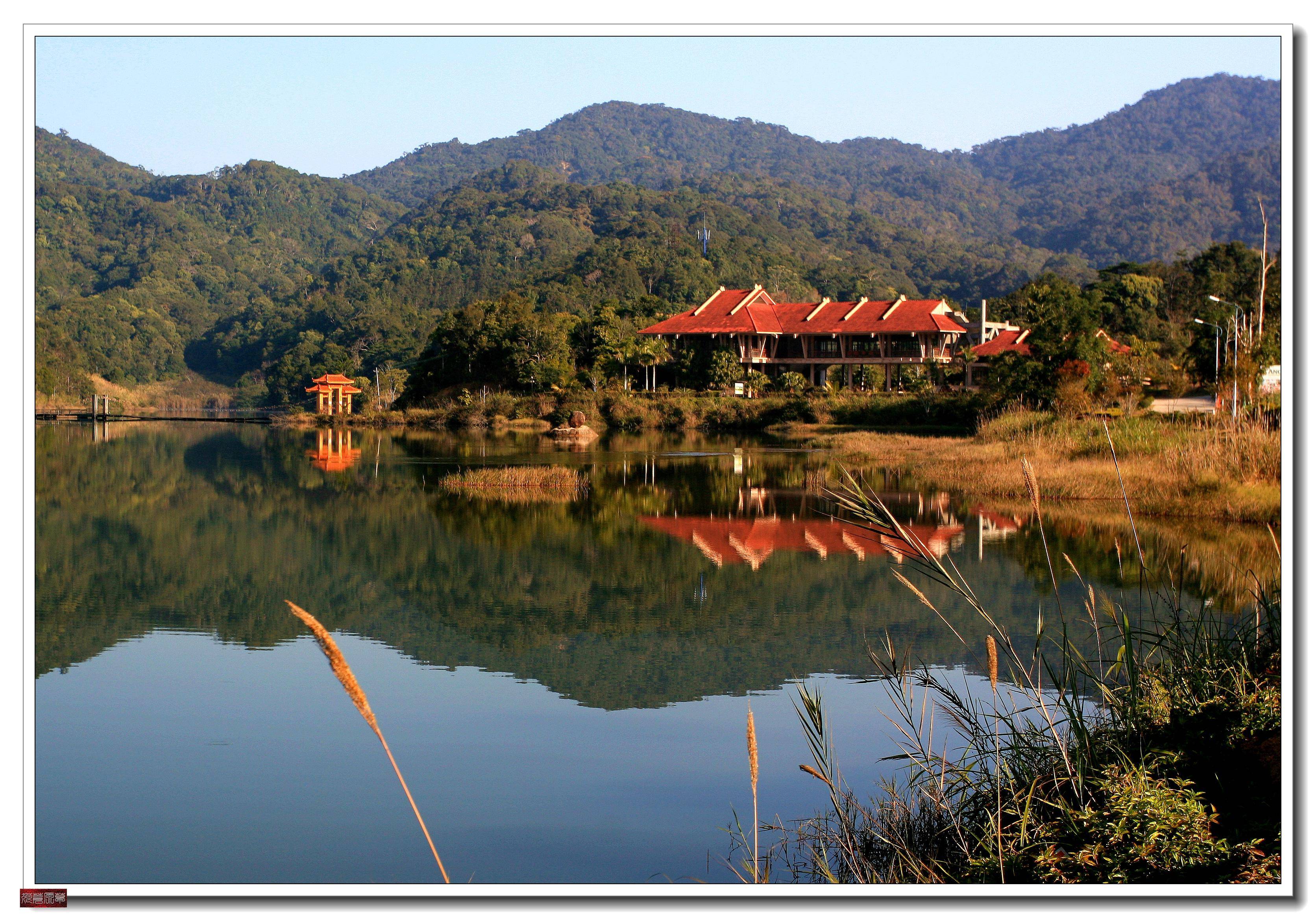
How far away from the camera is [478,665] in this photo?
32.3 feet

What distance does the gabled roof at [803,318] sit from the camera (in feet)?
168

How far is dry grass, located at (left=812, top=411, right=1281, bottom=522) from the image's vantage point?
52.8 ft

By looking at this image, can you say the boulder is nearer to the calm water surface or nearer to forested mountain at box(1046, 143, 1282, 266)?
the calm water surface

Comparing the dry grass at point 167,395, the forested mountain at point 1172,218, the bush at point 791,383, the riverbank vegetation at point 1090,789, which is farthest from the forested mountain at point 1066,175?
the riverbank vegetation at point 1090,789

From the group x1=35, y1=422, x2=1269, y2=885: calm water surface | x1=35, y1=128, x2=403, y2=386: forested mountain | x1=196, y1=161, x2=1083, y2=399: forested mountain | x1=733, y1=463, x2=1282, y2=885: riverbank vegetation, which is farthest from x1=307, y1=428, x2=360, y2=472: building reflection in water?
x1=733, y1=463, x2=1282, y2=885: riverbank vegetation

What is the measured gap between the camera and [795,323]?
54562mm

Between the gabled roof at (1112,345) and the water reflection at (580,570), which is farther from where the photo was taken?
the gabled roof at (1112,345)

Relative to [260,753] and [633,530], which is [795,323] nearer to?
[633,530]

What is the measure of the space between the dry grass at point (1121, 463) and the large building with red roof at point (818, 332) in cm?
2048

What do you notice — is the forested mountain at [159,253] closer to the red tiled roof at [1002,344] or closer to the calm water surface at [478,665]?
the calm water surface at [478,665]

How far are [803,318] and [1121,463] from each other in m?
36.0
